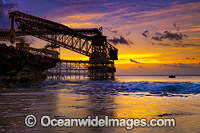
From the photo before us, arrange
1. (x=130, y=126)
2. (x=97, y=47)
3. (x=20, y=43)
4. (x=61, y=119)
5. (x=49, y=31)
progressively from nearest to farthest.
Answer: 1. (x=130, y=126)
2. (x=61, y=119)
3. (x=20, y=43)
4. (x=49, y=31)
5. (x=97, y=47)

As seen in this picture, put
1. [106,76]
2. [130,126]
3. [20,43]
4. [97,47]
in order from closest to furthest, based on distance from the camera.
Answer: [130,126]
[20,43]
[97,47]
[106,76]

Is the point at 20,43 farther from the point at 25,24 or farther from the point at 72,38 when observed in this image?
the point at 72,38

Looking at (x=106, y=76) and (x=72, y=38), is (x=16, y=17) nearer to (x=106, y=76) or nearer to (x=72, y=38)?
(x=72, y=38)

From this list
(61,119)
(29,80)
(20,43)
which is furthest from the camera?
(20,43)

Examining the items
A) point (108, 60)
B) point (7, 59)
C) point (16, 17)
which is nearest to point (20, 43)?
point (16, 17)

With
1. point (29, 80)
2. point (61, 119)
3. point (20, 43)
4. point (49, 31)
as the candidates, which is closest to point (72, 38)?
point (49, 31)

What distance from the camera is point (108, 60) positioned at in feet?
308

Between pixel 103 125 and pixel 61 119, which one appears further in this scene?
pixel 61 119

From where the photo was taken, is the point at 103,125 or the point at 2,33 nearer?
the point at 103,125

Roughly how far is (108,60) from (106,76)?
730 cm

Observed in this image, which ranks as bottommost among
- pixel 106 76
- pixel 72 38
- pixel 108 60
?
pixel 106 76

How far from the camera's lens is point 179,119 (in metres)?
8.73

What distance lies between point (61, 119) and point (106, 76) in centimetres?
8774

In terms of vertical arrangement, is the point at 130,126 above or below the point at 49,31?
below
